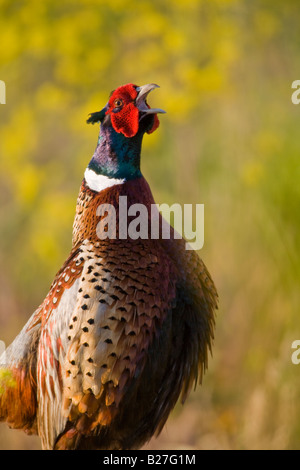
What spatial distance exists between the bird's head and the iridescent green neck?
0.01m

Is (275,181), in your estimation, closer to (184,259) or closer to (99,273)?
(184,259)

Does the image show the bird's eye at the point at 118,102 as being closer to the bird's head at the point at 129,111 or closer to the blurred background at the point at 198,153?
the bird's head at the point at 129,111

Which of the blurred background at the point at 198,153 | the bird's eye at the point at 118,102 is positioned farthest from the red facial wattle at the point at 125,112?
the blurred background at the point at 198,153

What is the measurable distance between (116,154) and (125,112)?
9cm

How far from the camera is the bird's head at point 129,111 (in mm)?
1213

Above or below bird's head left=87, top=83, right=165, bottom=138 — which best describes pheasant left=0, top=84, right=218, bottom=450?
below

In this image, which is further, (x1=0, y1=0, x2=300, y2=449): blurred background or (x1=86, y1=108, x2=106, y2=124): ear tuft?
(x1=0, y1=0, x2=300, y2=449): blurred background

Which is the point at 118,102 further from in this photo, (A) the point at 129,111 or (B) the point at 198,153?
(B) the point at 198,153

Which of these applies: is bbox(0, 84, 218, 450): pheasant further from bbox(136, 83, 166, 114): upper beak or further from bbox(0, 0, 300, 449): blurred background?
bbox(0, 0, 300, 449): blurred background

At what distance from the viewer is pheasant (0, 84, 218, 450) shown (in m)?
1.17

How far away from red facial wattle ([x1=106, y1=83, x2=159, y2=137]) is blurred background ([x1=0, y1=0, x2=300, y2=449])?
0.82 meters

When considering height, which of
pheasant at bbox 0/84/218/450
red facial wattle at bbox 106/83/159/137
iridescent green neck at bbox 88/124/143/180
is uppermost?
red facial wattle at bbox 106/83/159/137

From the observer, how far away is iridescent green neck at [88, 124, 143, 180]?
123 centimetres

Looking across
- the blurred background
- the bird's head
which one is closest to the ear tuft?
the bird's head
